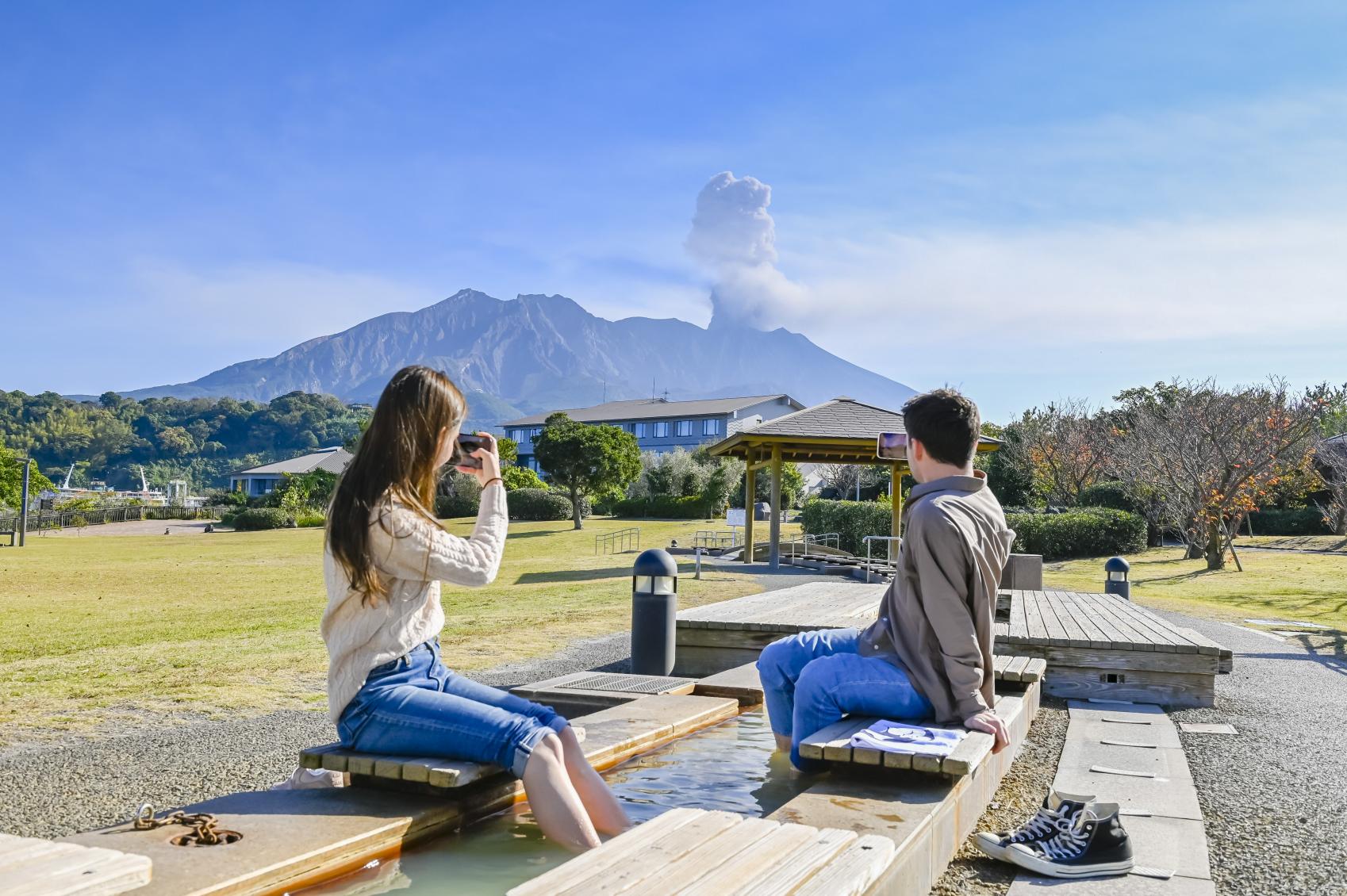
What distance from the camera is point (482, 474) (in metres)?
3.43

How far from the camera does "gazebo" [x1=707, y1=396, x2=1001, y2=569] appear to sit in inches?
776

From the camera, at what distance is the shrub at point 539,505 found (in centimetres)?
4638

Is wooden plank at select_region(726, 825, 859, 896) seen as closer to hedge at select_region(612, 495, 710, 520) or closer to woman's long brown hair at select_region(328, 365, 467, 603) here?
woman's long brown hair at select_region(328, 365, 467, 603)

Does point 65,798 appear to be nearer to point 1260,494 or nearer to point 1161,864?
point 1161,864

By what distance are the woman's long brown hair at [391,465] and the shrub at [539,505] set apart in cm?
4310

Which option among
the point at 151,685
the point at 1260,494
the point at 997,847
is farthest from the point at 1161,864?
the point at 1260,494

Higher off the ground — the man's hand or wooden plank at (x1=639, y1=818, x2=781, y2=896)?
the man's hand

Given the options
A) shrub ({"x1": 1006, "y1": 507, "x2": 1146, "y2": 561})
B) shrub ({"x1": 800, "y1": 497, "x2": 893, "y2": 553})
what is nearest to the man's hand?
shrub ({"x1": 800, "y1": 497, "x2": 893, "y2": 553})

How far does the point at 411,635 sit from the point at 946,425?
1.90 metres

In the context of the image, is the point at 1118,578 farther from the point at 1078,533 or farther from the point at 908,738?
the point at 1078,533

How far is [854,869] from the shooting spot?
232 cm

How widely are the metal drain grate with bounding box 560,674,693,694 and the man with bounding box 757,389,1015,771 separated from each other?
186 centimetres

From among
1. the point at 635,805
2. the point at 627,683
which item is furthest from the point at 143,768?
the point at 635,805

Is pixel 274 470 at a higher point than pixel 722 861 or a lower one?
higher
